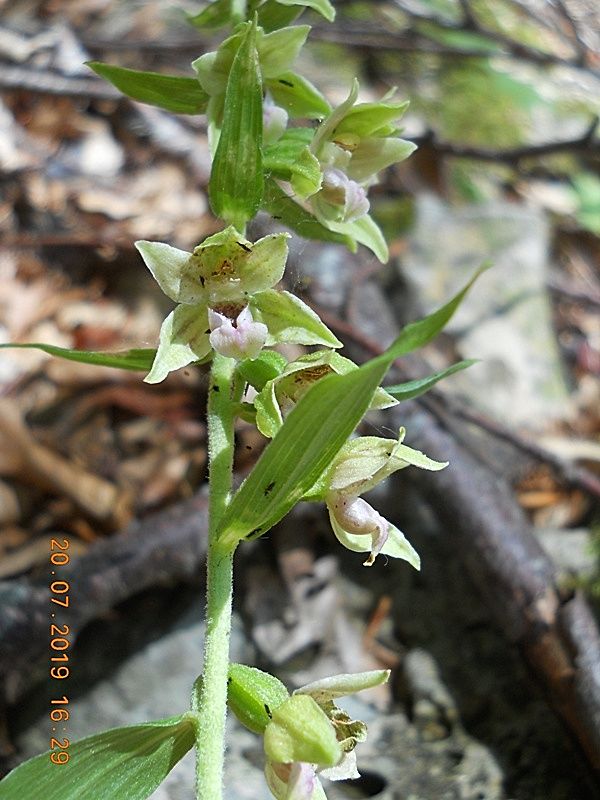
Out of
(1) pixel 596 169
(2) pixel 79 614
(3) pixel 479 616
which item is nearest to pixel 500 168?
(1) pixel 596 169

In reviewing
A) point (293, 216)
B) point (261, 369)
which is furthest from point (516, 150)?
point (261, 369)

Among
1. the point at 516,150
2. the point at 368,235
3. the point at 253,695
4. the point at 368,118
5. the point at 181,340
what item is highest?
the point at 368,118

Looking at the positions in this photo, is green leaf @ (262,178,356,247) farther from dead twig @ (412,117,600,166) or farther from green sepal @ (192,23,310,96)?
dead twig @ (412,117,600,166)

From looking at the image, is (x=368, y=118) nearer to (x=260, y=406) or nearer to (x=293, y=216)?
(x=293, y=216)

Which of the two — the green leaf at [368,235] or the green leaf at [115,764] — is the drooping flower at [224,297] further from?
the green leaf at [115,764]

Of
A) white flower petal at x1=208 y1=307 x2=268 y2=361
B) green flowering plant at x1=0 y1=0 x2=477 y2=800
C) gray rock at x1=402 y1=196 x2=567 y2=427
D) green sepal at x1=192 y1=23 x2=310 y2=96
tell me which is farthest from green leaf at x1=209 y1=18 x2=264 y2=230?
gray rock at x1=402 y1=196 x2=567 y2=427

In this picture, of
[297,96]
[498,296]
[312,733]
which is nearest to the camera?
[312,733]
